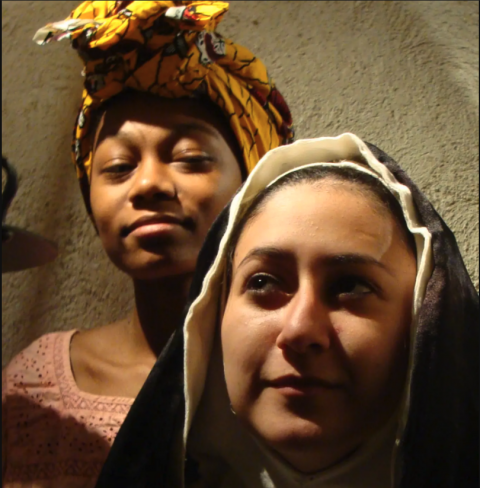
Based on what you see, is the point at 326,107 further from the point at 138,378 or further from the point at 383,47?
the point at 138,378

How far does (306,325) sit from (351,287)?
63 millimetres

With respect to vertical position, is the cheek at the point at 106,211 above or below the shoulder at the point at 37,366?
above

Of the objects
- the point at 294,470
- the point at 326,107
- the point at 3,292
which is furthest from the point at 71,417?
the point at 326,107

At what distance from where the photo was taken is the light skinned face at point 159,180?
0.84 metres

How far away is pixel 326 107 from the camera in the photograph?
106 cm

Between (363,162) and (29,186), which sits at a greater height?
(363,162)

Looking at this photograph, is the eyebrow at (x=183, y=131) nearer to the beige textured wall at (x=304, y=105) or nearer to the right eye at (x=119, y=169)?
the right eye at (x=119, y=169)

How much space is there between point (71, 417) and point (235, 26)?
90 centimetres

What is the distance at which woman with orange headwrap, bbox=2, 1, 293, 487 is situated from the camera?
0.85 meters

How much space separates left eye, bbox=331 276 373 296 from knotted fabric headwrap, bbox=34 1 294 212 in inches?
17.8

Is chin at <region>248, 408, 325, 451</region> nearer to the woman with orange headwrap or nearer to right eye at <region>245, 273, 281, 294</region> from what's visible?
right eye at <region>245, 273, 281, 294</region>

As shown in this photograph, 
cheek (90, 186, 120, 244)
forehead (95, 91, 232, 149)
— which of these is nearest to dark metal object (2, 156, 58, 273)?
cheek (90, 186, 120, 244)

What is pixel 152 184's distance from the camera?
0.83 meters

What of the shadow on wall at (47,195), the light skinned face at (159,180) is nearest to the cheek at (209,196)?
the light skinned face at (159,180)
